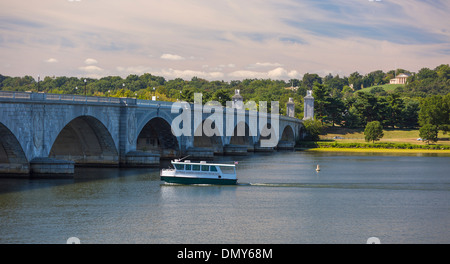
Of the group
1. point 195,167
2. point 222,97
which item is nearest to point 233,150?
point 195,167

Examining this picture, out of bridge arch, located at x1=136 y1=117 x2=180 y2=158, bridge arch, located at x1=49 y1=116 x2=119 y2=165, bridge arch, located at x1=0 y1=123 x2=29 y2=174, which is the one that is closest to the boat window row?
bridge arch, located at x1=49 y1=116 x2=119 y2=165

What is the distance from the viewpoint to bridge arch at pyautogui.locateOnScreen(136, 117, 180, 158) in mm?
93044

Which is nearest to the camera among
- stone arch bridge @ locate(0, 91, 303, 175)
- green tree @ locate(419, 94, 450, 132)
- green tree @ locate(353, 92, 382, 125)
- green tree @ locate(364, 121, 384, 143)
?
stone arch bridge @ locate(0, 91, 303, 175)

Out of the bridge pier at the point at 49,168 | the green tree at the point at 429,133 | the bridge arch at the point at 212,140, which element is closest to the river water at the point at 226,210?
the bridge pier at the point at 49,168

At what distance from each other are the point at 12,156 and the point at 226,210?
23.8 metres

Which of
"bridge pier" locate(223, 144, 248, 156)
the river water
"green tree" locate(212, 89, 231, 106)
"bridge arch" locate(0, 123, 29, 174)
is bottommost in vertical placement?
the river water

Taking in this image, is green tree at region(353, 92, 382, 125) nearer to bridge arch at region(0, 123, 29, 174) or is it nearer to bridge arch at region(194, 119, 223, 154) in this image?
bridge arch at region(194, 119, 223, 154)

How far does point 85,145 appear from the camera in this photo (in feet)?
243

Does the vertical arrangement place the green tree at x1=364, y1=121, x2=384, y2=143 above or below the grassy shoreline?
above

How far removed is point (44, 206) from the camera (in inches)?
1766

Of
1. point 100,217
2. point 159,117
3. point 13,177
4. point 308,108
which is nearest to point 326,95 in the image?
point 308,108

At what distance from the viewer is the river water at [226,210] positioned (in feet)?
119
